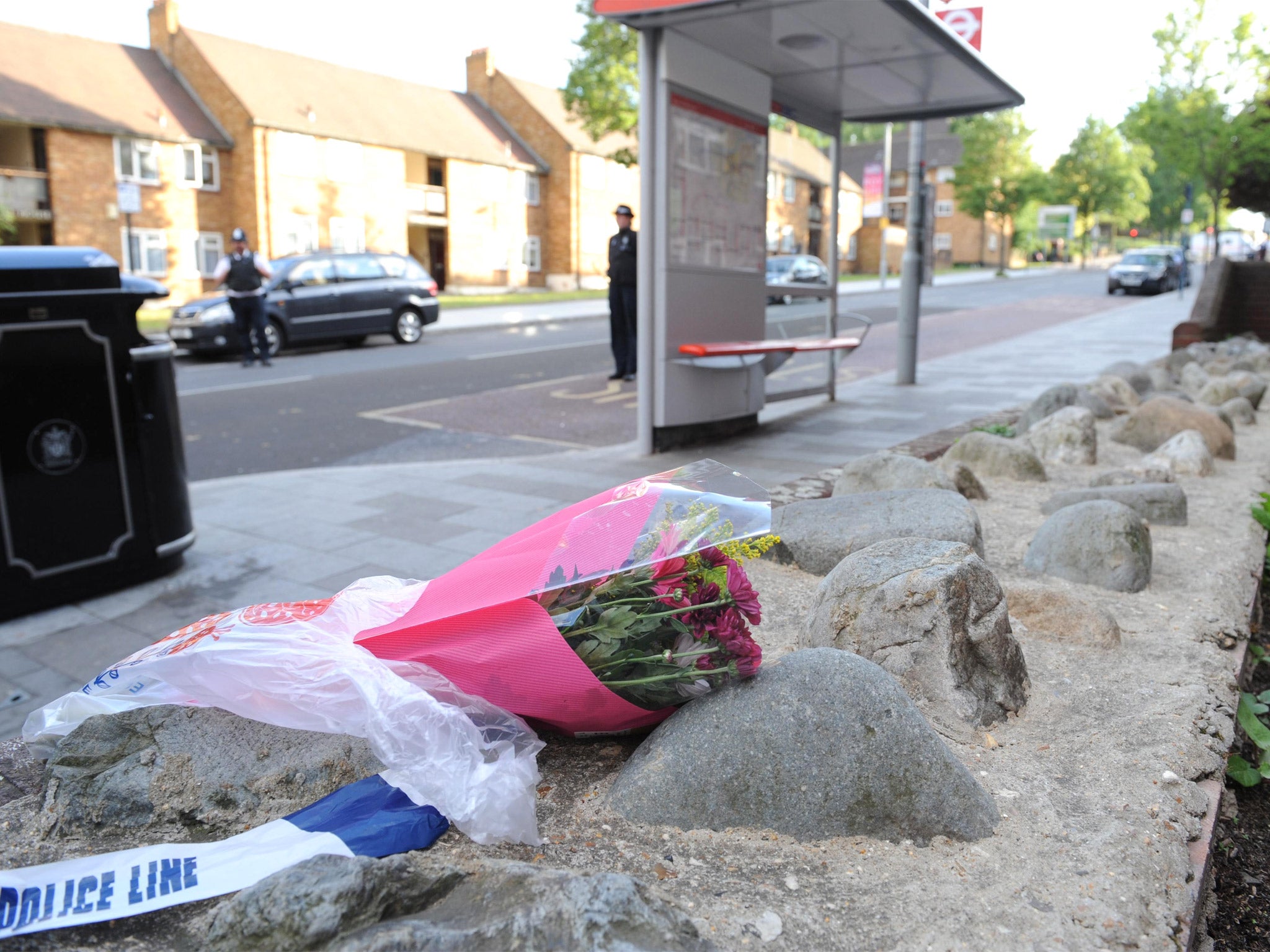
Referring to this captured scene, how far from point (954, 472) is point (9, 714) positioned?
175 inches

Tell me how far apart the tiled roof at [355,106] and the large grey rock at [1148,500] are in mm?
32096

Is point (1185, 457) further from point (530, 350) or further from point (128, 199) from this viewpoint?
point (128, 199)

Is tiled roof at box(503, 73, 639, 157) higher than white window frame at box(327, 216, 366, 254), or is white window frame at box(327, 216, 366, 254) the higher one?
tiled roof at box(503, 73, 639, 157)

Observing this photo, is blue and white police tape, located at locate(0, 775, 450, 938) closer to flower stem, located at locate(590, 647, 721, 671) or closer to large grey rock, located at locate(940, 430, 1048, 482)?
flower stem, located at locate(590, 647, 721, 671)

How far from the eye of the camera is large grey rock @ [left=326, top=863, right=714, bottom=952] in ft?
5.26

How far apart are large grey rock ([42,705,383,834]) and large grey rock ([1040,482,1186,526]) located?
389 cm

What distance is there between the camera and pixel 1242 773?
318 centimetres

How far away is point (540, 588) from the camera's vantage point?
92.0 inches

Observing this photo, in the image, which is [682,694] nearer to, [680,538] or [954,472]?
[680,538]

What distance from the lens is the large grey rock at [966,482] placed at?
17.6 feet

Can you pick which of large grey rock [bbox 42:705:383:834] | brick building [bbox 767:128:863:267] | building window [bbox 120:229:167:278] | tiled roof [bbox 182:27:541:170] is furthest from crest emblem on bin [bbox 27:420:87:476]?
tiled roof [bbox 182:27:541:170]

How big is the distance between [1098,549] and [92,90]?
3430 cm

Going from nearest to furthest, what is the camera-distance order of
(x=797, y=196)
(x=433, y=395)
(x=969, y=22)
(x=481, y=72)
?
(x=797, y=196) < (x=969, y=22) < (x=433, y=395) < (x=481, y=72)

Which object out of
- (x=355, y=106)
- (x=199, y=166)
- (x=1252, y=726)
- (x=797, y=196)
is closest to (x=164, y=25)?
(x=199, y=166)
